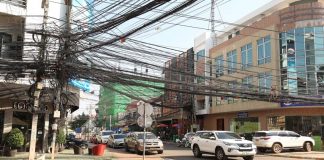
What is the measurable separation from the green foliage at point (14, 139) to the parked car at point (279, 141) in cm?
1753

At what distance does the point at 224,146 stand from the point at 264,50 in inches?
885

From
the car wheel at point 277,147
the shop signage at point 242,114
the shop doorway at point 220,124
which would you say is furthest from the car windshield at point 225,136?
the shop doorway at point 220,124

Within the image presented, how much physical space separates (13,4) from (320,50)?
2842 cm

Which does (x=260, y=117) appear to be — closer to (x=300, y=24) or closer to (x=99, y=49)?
(x=300, y=24)

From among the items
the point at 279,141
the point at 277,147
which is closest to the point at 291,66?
the point at 279,141

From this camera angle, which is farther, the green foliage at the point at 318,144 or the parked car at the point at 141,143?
the green foliage at the point at 318,144

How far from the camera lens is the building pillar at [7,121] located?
83.8 feet

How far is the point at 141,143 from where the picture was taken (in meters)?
31.7

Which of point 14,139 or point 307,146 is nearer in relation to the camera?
point 14,139

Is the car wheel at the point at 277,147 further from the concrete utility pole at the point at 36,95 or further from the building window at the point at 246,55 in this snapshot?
the concrete utility pole at the point at 36,95

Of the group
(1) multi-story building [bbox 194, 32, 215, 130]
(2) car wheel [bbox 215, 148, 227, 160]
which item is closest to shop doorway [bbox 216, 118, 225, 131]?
(1) multi-story building [bbox 194, 32, 215, 130]

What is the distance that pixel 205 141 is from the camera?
26.0m

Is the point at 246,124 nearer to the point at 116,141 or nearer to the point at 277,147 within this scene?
the point at 116,141

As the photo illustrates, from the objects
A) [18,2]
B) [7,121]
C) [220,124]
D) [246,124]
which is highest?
[18,2]
